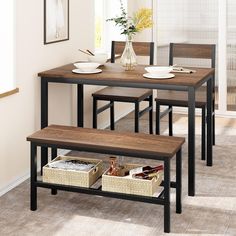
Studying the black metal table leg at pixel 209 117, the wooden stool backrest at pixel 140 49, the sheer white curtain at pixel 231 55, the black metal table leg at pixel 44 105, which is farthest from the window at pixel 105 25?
the black metal table leg at pixel 209 117

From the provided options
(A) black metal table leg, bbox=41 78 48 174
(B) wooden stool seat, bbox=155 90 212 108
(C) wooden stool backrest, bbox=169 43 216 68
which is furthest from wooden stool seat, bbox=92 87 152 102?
(A) black metal table leg, bbox=41 78 48 174

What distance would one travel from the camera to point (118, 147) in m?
Answer: 3.33

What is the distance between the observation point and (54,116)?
4520 mm

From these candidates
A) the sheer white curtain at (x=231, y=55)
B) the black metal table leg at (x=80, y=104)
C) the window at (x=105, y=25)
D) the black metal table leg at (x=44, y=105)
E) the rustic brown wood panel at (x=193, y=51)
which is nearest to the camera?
the black metal table leg at (x=44, y=105)

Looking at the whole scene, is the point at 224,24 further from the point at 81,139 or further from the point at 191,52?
the point at 81,139

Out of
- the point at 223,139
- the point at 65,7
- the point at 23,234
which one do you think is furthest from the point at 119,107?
the point at 23,234

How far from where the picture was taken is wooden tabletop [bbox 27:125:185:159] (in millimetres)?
3285

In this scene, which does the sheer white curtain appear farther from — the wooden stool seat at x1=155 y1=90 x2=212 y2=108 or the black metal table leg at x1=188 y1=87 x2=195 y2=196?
the black metal table leg at x1=188 y1=87 x2=195 y2=196

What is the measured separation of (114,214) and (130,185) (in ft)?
0.85

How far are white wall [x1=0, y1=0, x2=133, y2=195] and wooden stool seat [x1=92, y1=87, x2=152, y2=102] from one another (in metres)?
0.36

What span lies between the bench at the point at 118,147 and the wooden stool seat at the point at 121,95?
1194mm

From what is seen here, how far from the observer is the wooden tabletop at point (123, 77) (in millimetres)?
3832

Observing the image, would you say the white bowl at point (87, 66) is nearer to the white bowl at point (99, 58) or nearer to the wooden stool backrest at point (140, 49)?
the white bowl at point (99, 58)

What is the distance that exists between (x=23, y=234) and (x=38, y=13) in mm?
1698
